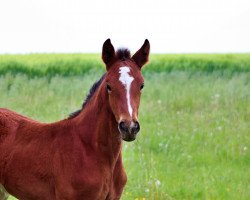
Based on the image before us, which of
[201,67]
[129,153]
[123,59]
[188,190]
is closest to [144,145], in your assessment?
[129,153]

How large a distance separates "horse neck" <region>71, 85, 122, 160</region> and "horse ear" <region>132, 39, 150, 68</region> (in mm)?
455

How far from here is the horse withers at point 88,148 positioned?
6.13 metres

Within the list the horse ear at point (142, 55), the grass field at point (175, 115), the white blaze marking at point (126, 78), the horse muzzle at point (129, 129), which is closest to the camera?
the horse muzzle at point (129, 129)

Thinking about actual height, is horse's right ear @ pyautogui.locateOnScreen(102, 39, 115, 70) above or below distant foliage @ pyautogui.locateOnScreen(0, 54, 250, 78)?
above

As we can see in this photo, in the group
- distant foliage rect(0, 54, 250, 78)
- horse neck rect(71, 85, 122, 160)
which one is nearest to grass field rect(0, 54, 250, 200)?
distant foliage rect(0, 54, 250, 78)

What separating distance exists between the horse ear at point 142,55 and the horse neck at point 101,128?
0.46 meters

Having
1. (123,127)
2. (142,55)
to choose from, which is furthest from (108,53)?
(123,127)

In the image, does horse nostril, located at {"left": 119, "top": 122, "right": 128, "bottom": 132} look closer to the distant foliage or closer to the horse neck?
the horse neck

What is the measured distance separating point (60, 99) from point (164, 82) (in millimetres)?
3429

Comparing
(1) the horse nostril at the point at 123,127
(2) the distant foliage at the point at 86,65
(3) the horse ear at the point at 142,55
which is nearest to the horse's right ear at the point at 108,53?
(3) the horse ear at the point at 142,55

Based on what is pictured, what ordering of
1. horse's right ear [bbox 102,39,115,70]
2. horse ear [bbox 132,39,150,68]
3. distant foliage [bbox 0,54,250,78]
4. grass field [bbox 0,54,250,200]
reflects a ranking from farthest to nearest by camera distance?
distant foliage [bbox 0,54,250,78]
grass field [bbox 0,54,250,200]
horse ear [bbox 132,39,150,68]
horse's right ear [bbox 102,39,115,70]

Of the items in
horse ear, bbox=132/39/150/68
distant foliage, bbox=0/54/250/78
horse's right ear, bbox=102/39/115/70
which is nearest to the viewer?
horse's right ear, bbox=102/39/115/70

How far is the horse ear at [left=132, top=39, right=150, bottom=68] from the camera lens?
21.4 feet

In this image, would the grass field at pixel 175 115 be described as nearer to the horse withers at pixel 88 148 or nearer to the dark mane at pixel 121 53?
the horse withers at pixel 88 148
